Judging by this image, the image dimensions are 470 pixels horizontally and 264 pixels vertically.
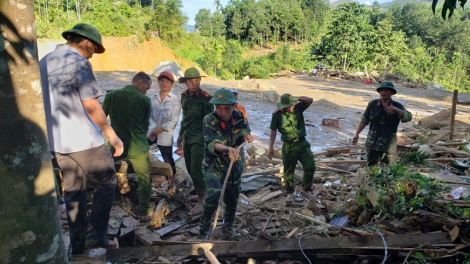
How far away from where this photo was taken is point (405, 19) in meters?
59.4

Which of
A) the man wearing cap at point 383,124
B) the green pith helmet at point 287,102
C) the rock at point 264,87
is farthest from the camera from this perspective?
the rock at point 264,87

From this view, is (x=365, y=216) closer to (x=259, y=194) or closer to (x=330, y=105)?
(x=259, y=194)

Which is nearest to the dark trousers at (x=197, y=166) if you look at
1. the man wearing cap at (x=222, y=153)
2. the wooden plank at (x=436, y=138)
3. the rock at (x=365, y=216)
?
the man wearing cap at (x=222, y=153)

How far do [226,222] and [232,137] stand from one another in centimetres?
111

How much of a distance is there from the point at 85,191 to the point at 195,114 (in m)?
2.44

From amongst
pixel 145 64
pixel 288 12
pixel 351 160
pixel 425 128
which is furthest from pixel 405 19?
pixel 351 160

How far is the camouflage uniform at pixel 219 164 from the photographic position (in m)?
4.31

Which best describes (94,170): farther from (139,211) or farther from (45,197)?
(139,211)

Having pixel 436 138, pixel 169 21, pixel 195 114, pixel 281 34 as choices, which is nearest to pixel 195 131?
pixel 195 114

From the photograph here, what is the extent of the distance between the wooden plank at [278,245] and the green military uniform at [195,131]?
2023 millimetres

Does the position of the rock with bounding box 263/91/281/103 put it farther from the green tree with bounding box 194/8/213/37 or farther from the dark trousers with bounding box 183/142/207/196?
the green tree with bounding box 194/8/213/37

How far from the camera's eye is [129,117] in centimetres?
495

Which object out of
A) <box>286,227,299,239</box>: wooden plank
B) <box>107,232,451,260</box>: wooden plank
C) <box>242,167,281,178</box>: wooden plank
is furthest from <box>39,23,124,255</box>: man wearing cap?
<box>242,167,281,178</box>: wooden plank

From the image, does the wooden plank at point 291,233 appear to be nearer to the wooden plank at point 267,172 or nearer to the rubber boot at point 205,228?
the rubber boot at point 205,228
